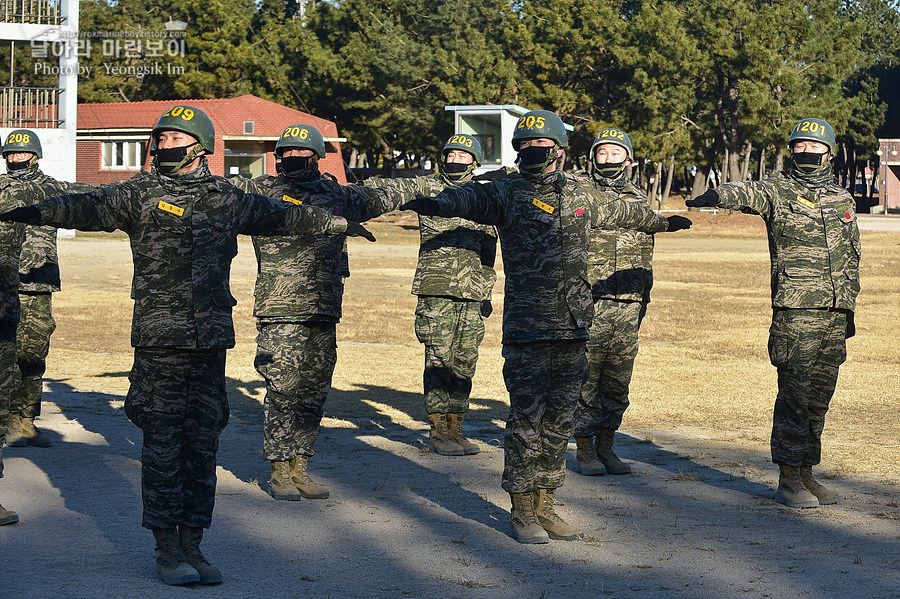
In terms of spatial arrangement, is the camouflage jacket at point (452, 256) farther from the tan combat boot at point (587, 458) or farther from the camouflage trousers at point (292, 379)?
the camouflage trousers at point (292, 379)

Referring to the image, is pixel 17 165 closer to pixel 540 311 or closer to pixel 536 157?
pixel 536 157

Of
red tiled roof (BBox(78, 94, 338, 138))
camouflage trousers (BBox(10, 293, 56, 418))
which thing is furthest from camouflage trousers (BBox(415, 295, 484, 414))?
red tiled roof (BBox(78, 94, 338, 138))

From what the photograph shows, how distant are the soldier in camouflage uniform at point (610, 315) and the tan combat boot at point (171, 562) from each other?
3.62 meters

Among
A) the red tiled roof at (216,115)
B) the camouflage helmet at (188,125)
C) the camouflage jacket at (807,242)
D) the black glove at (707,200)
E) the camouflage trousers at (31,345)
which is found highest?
the red tiled roof at (216,115)

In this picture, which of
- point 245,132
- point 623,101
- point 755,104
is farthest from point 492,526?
point 623,101

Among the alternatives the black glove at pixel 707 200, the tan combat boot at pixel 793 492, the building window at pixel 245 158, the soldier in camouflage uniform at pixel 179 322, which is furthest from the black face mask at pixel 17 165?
the building window at pixel 245 158

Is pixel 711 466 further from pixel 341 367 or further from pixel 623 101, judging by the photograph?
pixel 623 101

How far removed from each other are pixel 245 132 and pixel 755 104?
76.1ft

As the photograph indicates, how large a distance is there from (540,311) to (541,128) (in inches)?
41.6

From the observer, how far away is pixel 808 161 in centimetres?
820

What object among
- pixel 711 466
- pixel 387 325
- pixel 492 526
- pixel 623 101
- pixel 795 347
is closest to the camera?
pixel 492 526

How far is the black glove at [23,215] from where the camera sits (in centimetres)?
558

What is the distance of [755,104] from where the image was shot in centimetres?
5609

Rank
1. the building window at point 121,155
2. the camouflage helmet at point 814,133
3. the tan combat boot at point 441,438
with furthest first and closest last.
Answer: the building window at point 121,155, the tan combat boot at point 441,438, the camouflage helmet at point 814,133
